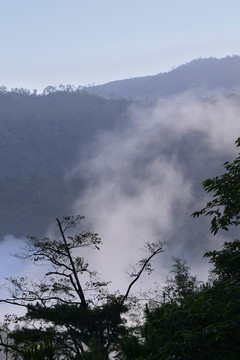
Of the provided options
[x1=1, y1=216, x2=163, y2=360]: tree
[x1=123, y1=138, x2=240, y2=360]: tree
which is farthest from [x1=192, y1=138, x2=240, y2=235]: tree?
[x1=1, y1=216, x2=163, y2=360]: tree

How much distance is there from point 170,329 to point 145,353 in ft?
3.37

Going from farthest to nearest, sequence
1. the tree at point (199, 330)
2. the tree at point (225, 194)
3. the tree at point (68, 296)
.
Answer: the tree at point (68, 296) < the tree at point (225, 194) < the tree at point (199, 330)

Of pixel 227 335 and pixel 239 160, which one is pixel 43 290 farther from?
pixel 227 335

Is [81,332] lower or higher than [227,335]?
higher

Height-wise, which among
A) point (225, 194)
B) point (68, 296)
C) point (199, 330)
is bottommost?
point (199, 330)

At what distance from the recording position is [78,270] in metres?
21.8

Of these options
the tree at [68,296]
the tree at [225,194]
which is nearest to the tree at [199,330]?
the tree at [225,194]

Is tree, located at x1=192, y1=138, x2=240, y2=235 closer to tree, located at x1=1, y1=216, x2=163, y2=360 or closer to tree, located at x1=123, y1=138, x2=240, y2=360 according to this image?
tree, located at x1=123, y1=138, x2=240, y2=360

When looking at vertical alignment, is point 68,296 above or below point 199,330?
above

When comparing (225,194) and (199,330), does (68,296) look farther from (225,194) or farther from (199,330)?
(199,330)

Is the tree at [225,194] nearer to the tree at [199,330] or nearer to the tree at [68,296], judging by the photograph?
the tree at [199,330]

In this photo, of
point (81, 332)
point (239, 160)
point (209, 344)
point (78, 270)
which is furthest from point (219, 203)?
point (81, 332)

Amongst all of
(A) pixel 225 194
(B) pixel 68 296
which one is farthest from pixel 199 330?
(B) pixel 68 296

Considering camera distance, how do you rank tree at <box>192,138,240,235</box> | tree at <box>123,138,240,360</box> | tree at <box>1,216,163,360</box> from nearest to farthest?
tree at <box>123,138,240,360</box> < tree at <box>192,138,240,235</box> < tree at <box>1,216,163,360</box>
